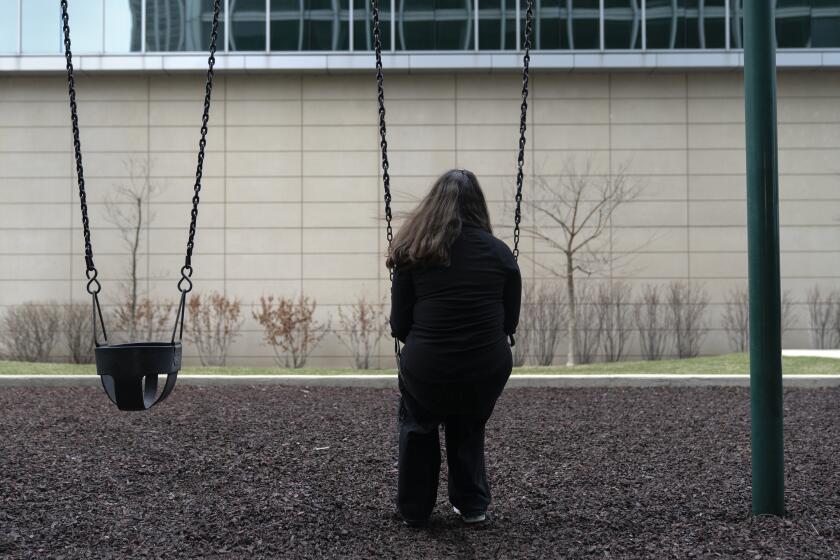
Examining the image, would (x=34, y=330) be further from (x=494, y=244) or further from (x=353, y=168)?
(x=494, y=244)

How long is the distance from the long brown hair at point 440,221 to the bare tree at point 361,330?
16.5m

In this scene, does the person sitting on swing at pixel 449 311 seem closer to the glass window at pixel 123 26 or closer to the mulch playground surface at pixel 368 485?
the mulch playground surface at pixel 368 485

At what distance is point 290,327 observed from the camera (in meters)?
20.9

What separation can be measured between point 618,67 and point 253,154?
29.4 feet

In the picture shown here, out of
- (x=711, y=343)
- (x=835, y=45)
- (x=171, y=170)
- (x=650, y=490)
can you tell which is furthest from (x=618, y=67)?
(x=650, y=490)

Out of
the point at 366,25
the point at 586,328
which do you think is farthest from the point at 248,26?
the point at 586,328

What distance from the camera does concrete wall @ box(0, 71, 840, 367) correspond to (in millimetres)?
21188

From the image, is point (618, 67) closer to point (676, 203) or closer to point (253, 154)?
point (676, 203)

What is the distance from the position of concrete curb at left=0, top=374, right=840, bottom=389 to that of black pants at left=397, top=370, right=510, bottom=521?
744 cm

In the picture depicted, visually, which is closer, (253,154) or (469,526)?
(469,526)

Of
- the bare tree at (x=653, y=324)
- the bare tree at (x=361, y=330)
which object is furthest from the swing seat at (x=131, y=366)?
the bare tree at (x=653, y=324)

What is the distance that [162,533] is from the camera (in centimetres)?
479

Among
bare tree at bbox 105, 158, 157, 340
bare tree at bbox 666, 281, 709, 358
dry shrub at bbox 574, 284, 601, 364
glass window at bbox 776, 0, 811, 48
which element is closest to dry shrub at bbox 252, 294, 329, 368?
bare tree at bbox 105, 158, 157, 340

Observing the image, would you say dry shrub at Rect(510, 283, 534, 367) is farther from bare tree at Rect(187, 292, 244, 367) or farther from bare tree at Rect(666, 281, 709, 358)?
bare tree at Rect(187, 292, 244, 367)
